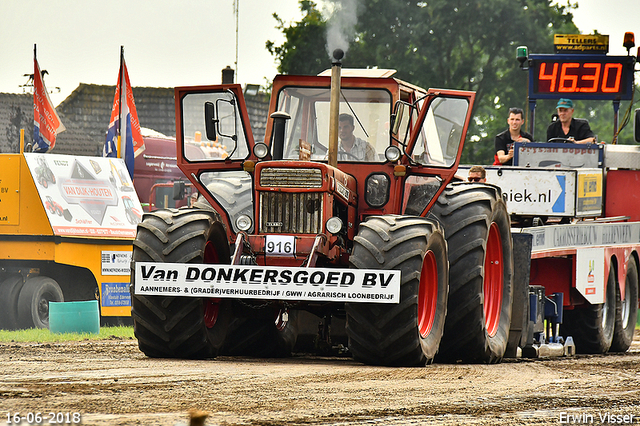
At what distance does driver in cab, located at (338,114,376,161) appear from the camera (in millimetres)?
9422

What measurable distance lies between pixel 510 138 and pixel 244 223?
6.24 m

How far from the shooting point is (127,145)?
20438 millimetres

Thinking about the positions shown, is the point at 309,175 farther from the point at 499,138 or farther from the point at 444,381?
the point at 499,138

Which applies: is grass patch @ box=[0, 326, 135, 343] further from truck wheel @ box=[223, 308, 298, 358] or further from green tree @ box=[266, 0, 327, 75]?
green tree @ box=[266, 0, 327, 75]

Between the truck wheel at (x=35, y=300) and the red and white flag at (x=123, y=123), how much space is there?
547 cm

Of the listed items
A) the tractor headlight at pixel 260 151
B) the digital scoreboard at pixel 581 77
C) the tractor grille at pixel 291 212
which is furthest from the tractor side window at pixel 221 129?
the digital scoreboard at pixel 581 77

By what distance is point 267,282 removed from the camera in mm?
8297

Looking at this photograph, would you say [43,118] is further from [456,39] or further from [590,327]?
[456,39]

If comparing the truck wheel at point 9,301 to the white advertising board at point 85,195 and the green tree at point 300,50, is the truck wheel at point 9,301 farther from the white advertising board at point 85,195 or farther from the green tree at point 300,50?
the green tree at point 300,50

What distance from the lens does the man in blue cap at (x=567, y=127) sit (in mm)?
14438

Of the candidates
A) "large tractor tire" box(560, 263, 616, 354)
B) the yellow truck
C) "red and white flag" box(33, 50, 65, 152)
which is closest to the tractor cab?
"large tractor tire" box(560, 263, 616, 354)

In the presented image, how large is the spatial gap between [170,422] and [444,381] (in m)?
2.82

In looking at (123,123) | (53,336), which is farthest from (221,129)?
(123,123)

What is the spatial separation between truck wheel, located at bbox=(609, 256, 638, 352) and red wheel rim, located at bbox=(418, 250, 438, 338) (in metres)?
5.59
